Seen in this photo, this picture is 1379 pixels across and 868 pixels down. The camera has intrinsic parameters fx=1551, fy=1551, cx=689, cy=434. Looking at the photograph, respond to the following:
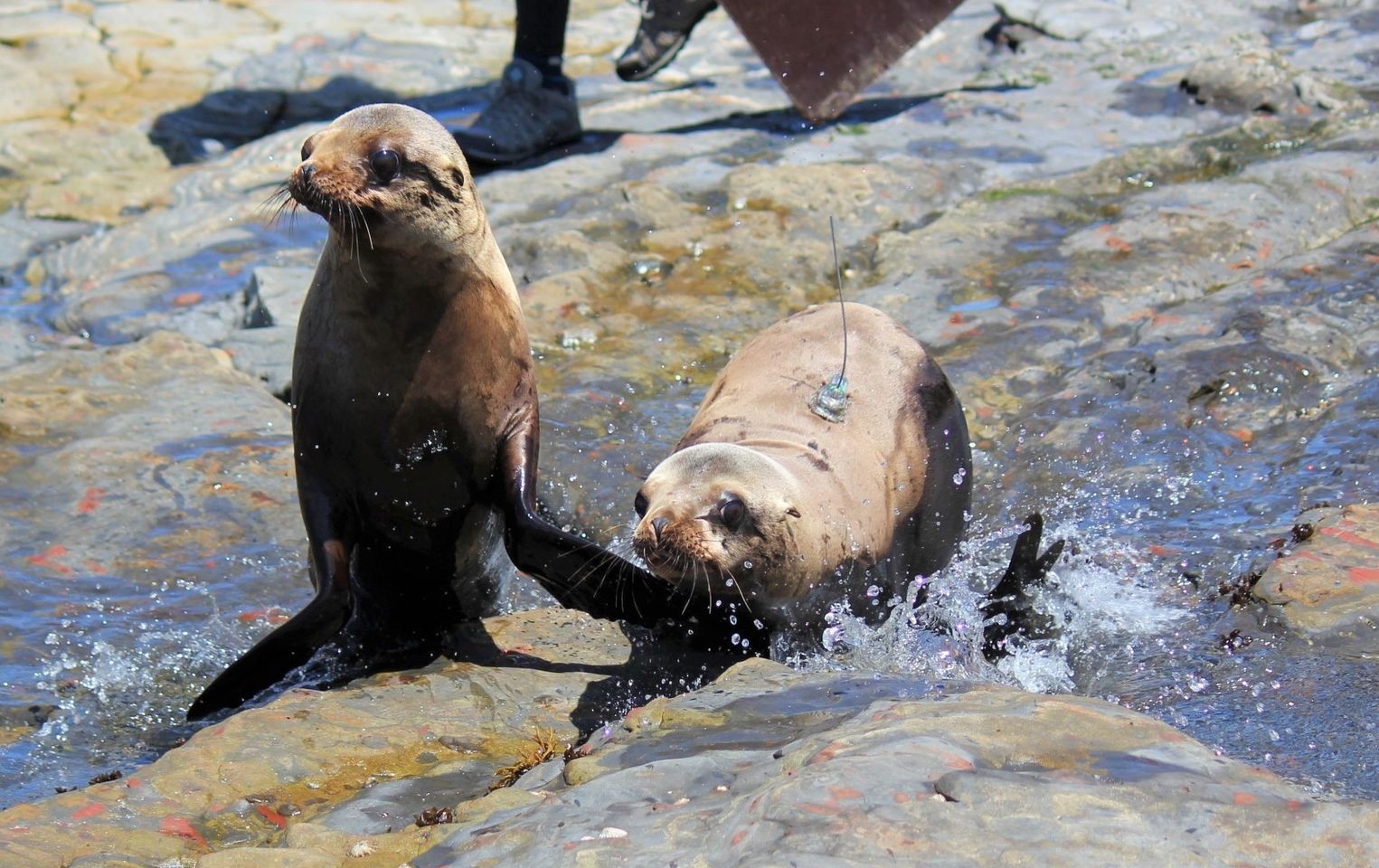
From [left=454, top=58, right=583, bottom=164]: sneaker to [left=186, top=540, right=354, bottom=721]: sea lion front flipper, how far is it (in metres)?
5.03

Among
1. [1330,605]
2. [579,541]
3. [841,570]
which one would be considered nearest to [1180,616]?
[1330,605]

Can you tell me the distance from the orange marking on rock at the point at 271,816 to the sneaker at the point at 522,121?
588cm

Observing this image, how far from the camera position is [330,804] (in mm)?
3383

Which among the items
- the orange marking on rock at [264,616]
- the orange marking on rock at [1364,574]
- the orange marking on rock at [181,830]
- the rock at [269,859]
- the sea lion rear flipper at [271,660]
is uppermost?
the rock at [269,859]

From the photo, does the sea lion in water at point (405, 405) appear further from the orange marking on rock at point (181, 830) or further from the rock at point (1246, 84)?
the rock at point (1246, 84)

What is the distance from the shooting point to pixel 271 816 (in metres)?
3.34

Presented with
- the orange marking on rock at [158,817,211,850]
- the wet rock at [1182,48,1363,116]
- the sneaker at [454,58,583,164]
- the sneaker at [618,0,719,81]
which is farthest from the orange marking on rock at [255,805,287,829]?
the wet rock at [1182,48,1363,116]

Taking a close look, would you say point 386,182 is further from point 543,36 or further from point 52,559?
point 543,36

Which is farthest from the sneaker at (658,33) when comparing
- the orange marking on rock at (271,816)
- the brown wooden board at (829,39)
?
the orange marking on rock at (271,816)

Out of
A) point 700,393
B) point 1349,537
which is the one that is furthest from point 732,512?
point 700,393

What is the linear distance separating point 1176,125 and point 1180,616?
5274 mm

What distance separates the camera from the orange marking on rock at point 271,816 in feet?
10.9

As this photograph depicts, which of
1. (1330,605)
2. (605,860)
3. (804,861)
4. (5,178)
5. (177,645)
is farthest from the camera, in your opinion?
(5,178)

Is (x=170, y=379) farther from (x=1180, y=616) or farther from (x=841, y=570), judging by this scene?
(x=1180, y=616)
